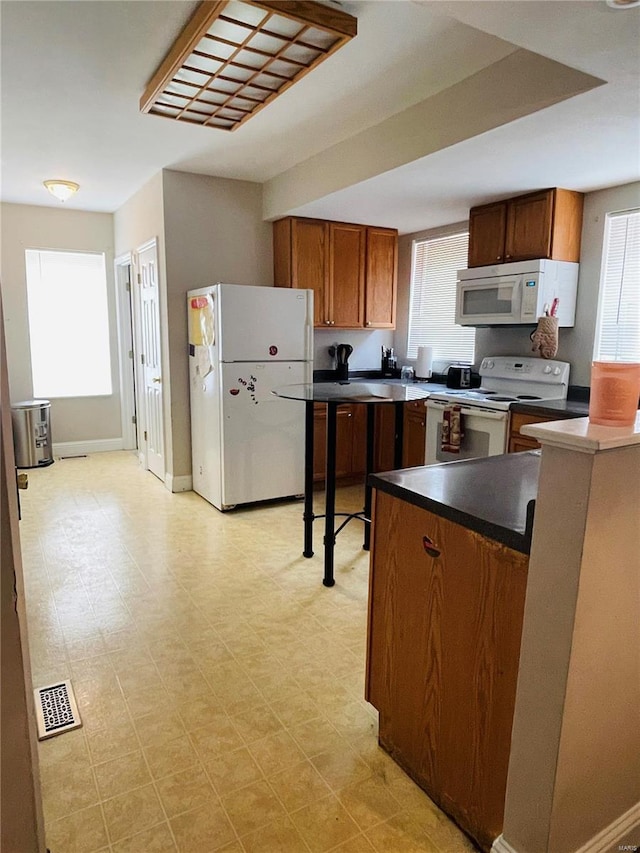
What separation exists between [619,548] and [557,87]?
190cm

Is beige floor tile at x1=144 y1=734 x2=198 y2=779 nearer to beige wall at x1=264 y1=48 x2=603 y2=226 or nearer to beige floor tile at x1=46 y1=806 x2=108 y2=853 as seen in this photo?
beige floor tile at x1=46 y1=806 x2=108 y2=853

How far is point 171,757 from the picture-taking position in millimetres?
1783

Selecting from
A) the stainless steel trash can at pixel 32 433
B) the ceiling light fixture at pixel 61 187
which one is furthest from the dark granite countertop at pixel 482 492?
the stainless steel trash can at pixel 32 433

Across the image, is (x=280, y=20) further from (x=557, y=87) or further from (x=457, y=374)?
(x=457, y=374)

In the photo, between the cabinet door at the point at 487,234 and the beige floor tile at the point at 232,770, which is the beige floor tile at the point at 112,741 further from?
the cabinet door at the point at 487,234

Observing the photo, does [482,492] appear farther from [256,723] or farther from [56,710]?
[56,710]

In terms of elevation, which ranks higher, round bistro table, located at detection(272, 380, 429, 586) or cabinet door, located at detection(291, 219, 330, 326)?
cabinet door, located at detection(291, 219, 330, 326)

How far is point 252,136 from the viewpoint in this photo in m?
3.50

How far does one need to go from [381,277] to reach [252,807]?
170 inches

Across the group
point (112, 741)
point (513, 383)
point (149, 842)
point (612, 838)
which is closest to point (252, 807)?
point (149, 842)

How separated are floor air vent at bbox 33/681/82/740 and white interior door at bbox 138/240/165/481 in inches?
113

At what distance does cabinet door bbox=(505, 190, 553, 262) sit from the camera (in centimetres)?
352

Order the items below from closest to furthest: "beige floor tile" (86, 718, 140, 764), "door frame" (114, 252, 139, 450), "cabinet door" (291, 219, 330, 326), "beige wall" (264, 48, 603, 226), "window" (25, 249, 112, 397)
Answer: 1. "beige floor tile" (86, 718, 140, 764)
2. "beige wall" (264, 48, 603, 226)
3. "cabinet door" (291, 219, 330, 326)
4. "window" (25, 249, 112, 397)
5. "door frame" (114, 252, 139, 450)

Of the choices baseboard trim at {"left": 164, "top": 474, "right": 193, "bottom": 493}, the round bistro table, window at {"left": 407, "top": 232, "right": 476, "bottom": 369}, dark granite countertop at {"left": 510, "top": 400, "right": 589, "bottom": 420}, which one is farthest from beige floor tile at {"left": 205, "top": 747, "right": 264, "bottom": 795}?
window at {"left": 407, "top": 232, "right": 476, "bottom": 369}
